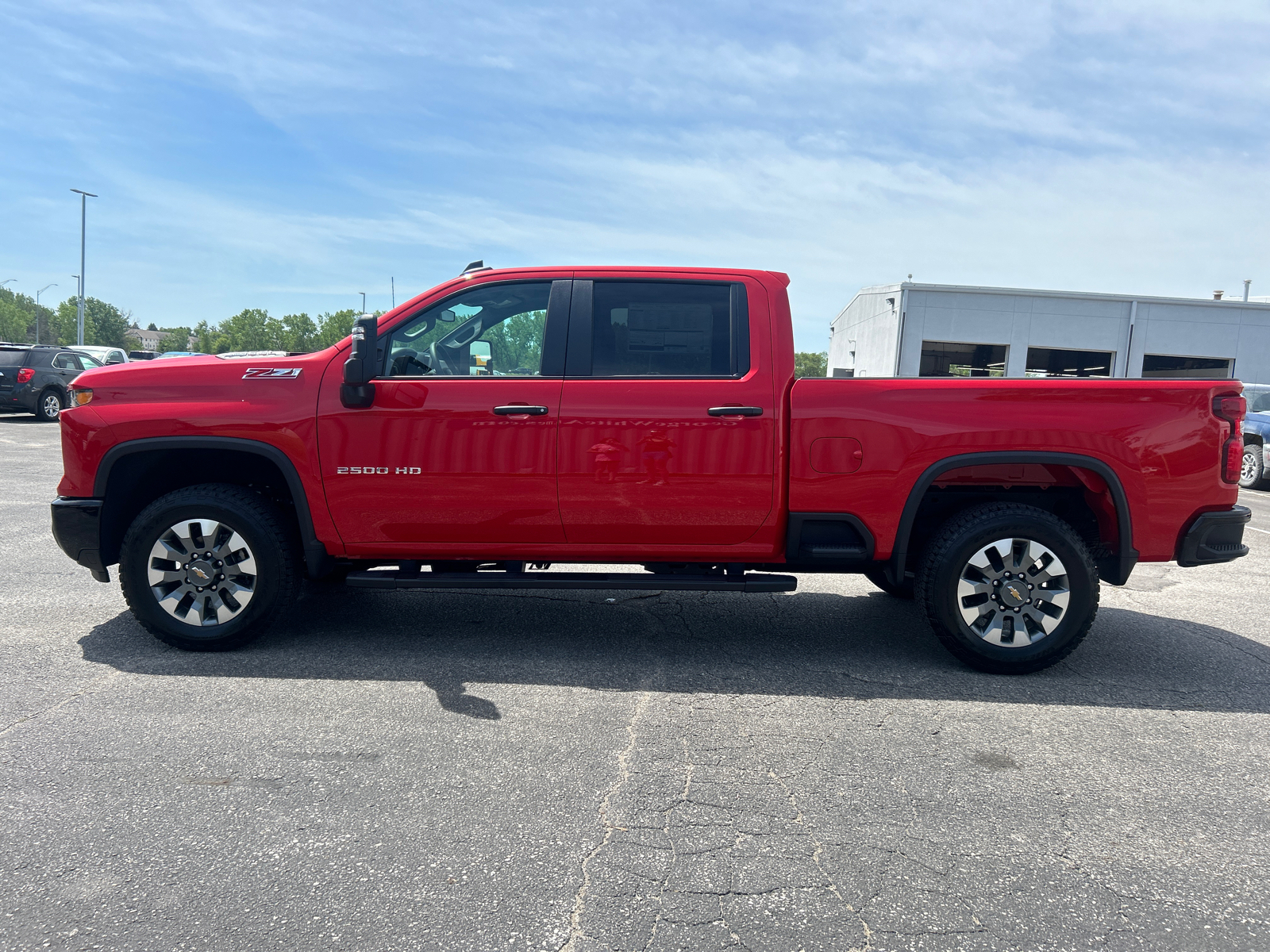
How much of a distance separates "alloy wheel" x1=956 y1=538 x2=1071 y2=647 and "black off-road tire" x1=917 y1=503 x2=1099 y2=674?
0.09ft

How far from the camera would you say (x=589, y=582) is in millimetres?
4461

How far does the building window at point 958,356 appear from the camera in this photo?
30.7 meters

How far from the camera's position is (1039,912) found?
7.97ft

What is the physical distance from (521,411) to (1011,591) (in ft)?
8.59

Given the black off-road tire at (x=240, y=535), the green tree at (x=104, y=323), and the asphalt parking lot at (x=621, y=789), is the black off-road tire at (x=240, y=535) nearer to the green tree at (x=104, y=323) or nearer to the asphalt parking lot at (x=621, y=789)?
the asphalt parking lot at (x=621, y=789)

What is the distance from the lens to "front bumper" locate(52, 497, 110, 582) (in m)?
4.47

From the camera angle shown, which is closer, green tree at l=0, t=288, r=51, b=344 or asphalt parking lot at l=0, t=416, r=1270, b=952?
asphalt parking lot at l=0, t=416, r=1270, b=952

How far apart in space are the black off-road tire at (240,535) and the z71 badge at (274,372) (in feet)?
2.06

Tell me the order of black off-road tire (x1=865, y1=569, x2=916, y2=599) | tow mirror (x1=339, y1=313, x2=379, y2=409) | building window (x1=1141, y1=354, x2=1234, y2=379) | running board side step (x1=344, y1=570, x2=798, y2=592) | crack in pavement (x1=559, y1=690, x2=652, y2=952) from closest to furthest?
1. crack in pavement (x1=559, y1=690, x2=652, y2=952)
2. tow mirror (x1=339, y1=313, x2=379, y2=409)
3. running board side step (x1=344, y1=570, x2=798, y2=592)
4. black off-road tire (x1=865, y1=569, x2=916, y2=599)
5. building window (x1=1141, y1=354, x2=1234, y2=379)

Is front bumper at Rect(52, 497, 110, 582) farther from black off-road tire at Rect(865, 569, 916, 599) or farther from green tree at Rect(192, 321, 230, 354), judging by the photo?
green tree at Rect(192, 321, 230, 354)

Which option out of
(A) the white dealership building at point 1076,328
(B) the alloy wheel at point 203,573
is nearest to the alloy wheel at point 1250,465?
(B) the alloy wheel at point 203,573

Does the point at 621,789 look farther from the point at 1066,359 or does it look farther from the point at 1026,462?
the point at 1066,359

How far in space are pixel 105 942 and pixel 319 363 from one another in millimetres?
2893

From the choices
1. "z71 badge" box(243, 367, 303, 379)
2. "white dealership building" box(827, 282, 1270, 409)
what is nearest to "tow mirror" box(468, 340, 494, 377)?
"z71 badge" box(243, 367, 303, 379)
